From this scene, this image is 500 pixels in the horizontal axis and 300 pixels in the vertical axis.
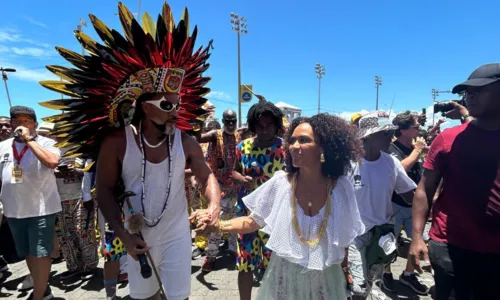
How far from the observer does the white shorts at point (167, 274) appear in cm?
221

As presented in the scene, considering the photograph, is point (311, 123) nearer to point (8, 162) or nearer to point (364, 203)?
point (364, 203)

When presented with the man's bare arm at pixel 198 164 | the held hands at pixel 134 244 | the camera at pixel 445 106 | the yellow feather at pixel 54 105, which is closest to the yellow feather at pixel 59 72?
the yellow feather at pixel 54 105

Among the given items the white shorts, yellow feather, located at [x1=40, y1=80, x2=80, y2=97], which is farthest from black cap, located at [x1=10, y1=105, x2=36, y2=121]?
the white shorts

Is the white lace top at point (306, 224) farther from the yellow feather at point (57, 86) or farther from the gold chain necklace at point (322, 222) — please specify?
the yellow feather at point (57, 86)

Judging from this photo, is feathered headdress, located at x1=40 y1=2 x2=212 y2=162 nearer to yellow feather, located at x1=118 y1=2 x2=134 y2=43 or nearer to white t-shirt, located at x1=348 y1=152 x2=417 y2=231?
yellow feather, located at x1=118 y1=2 x2=134 y2=43

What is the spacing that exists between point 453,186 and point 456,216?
204 millimetres

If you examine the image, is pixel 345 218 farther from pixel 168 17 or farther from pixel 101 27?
pixel 101 27

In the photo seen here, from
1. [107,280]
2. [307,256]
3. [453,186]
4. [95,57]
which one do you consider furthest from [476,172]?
[107,280]

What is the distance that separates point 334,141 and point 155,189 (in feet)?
4.09

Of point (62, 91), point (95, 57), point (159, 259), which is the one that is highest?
point (95, 57)

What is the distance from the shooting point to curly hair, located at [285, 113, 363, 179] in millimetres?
2196

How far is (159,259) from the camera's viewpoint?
7.36 feet

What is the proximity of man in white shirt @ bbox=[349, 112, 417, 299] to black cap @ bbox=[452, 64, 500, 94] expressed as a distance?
98cm

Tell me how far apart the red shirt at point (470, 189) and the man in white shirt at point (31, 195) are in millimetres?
3672
